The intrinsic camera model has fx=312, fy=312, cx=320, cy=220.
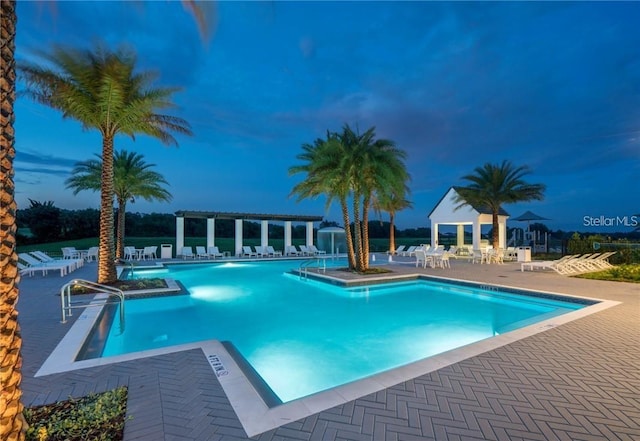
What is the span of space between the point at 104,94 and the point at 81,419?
8.62m

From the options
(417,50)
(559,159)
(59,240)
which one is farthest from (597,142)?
(59,240)

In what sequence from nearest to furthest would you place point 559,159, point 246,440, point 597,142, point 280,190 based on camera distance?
point 246,440 < point 597,142 < point 559,159 < point 280,190

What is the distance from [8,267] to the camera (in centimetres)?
189

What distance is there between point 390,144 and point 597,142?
2473 cm

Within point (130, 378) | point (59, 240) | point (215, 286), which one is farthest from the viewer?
point (59, 240)

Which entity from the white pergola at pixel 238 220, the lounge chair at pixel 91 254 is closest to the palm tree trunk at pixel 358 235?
the white pergola at pixel 238 220

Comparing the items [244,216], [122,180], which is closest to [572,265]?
[244,216]

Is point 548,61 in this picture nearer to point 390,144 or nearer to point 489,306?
point 390,144

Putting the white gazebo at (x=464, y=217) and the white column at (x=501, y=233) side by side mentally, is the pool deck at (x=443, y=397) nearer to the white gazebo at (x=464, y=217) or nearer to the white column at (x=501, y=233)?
the white gazebo at (x=464, y=217)

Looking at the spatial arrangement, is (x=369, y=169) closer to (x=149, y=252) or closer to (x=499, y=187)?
(x=499, y=187)

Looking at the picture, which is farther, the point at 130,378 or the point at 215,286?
the point at 215,286

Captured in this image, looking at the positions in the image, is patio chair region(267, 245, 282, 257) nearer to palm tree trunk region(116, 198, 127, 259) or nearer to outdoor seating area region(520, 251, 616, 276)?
palm tree trunk region(116, 198, 127, 259)

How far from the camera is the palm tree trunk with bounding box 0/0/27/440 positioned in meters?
1.86

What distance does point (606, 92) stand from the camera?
20484 mm
